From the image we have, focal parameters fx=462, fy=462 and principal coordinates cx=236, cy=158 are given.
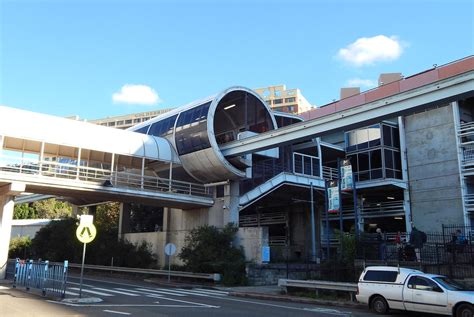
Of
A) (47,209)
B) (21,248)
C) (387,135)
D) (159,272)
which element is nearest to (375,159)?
(387,135)

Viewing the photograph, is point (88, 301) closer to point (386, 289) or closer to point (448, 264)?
point (386, 289)

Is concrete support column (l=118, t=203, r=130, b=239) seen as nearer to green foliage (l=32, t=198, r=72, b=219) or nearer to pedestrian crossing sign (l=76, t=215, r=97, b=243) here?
pedestrian crossing sign (l=76, t=215, r=97, b=243)

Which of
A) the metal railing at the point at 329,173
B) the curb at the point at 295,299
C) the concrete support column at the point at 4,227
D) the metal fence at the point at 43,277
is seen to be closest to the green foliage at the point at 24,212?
the concrete support column at the point at 4,227

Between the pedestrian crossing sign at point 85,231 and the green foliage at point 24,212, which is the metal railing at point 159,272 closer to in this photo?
the pedestrian crossing sign at point 85,231

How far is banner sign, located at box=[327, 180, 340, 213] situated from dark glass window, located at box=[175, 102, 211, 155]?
28.9 ft

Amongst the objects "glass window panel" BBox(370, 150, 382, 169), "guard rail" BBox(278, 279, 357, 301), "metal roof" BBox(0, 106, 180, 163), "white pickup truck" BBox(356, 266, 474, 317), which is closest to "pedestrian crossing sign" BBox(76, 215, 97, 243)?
"guard rail" BBox(278, 279, 357, 301)

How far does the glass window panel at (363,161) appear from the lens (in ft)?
131

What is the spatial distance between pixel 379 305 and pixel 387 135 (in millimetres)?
25949

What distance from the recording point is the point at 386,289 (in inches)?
583

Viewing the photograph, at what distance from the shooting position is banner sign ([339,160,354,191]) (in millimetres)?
27922

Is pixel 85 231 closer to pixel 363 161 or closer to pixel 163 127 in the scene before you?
pixel 163 127

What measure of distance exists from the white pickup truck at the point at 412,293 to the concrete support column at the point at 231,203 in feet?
58.6

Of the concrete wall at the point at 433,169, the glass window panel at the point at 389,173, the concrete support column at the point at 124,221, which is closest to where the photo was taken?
the concrete wall at the point at 433,169

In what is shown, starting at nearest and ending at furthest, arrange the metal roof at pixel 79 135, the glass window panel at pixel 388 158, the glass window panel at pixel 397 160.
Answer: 1. the metal roof at pixel 79 135
2. the glass window panel at pixel 388 158
3. the glass window panel at pixel 397 160
